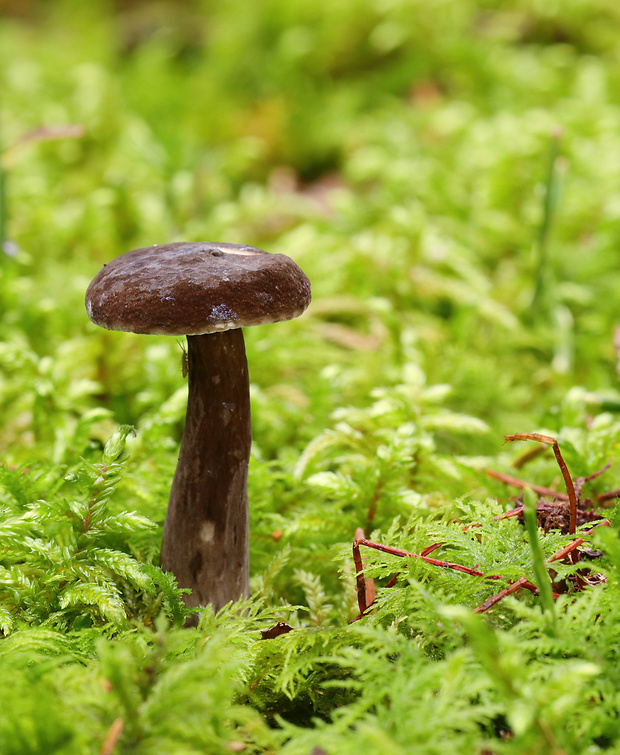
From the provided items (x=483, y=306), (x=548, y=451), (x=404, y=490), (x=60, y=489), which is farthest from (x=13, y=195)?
(x=548, y=451)

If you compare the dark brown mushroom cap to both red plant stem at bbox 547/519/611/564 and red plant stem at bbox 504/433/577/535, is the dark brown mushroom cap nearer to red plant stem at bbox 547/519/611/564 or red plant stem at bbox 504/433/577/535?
red plant stem at bbox 504/433/577/535

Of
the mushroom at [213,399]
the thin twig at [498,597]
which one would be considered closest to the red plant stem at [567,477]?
the thin twig at [498,597]

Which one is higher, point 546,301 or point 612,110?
point 612,110

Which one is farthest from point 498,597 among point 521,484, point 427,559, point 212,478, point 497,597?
point 212,478

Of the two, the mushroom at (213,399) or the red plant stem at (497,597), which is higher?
the mushroom at (213,399)

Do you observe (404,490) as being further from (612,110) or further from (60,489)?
(612,110)

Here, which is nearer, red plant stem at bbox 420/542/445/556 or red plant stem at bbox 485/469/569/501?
red plant stem at bbox 420/542/445/556

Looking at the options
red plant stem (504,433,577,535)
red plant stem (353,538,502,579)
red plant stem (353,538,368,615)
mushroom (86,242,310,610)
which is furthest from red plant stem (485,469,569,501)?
mushroom (86,242,310,610)

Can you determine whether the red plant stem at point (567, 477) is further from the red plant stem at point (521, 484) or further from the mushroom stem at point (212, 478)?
the mushroom stem at point (212, 478)
